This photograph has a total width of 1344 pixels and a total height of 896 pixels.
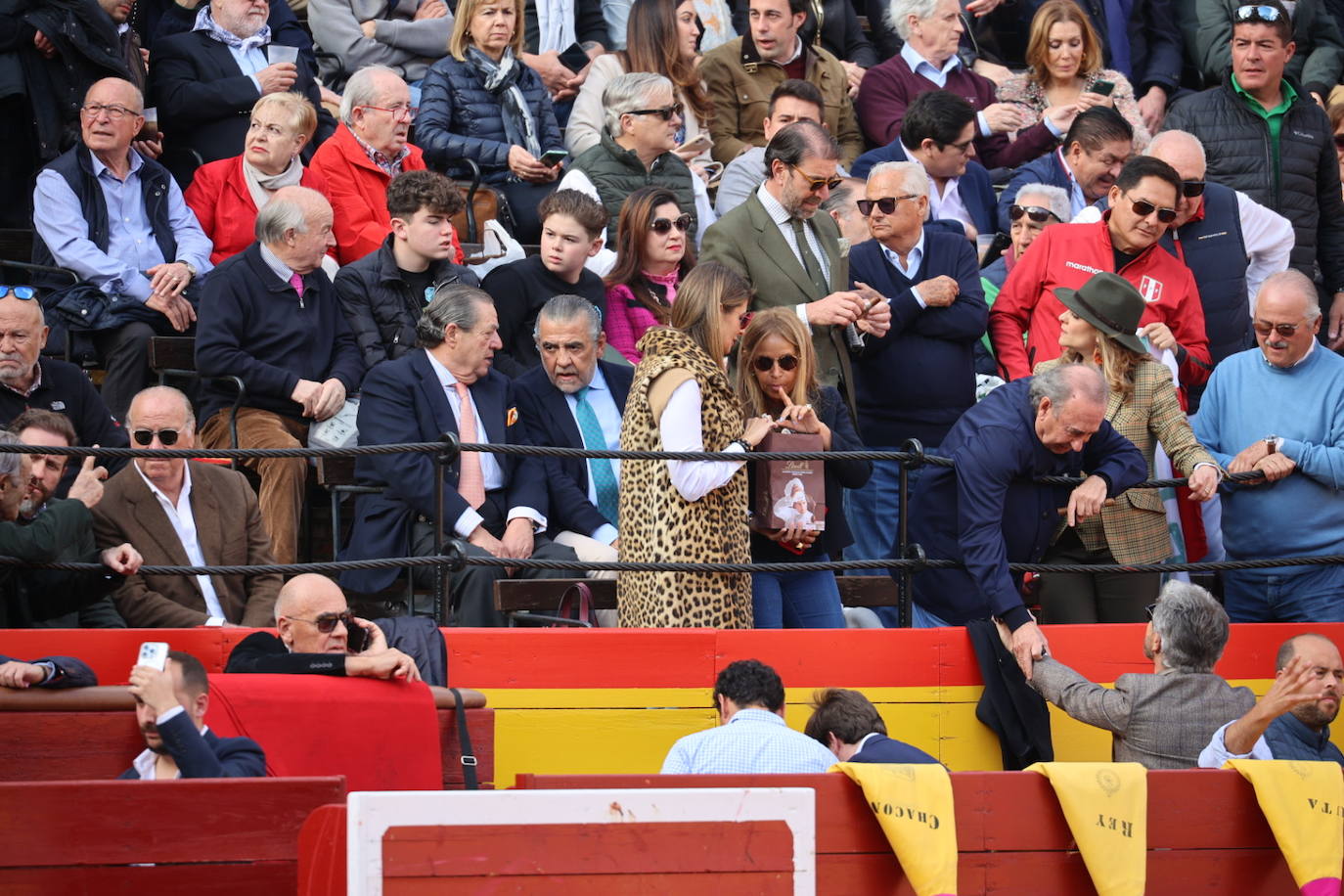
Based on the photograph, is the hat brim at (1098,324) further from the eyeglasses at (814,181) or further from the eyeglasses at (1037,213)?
the eyeglasses at (1037,213)

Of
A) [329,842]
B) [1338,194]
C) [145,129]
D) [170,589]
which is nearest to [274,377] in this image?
[170,589]

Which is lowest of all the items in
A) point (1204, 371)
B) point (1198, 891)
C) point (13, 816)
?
point (1198, 891)

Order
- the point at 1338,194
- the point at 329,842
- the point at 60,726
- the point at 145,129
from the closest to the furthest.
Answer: the point at 329,842, the point at 60,726, the point at 145,129, the point at 1338,194

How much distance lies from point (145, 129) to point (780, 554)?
433 centimetres

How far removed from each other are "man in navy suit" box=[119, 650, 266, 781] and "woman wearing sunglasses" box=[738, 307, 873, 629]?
2296 millimetres

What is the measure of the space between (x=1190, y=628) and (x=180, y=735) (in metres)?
3.27

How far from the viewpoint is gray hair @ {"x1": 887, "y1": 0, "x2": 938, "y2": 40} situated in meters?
11.4

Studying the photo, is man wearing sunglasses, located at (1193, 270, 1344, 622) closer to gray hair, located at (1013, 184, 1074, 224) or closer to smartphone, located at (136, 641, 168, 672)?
gray hair, located at (1013, 184, 1074, 224)

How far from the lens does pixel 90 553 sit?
719 cm

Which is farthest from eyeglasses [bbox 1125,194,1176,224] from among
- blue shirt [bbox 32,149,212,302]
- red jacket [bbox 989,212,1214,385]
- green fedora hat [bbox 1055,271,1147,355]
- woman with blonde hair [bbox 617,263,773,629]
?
blue shirt [bbox 32,149,212,302]

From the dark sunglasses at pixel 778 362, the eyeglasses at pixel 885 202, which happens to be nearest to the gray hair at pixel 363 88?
the eyeglasses at pixel 885 202

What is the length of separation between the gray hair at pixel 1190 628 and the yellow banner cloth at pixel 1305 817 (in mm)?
565

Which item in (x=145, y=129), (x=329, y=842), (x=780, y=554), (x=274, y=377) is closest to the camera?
(x=329, y=842)

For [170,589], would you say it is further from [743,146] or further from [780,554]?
[743,146]
